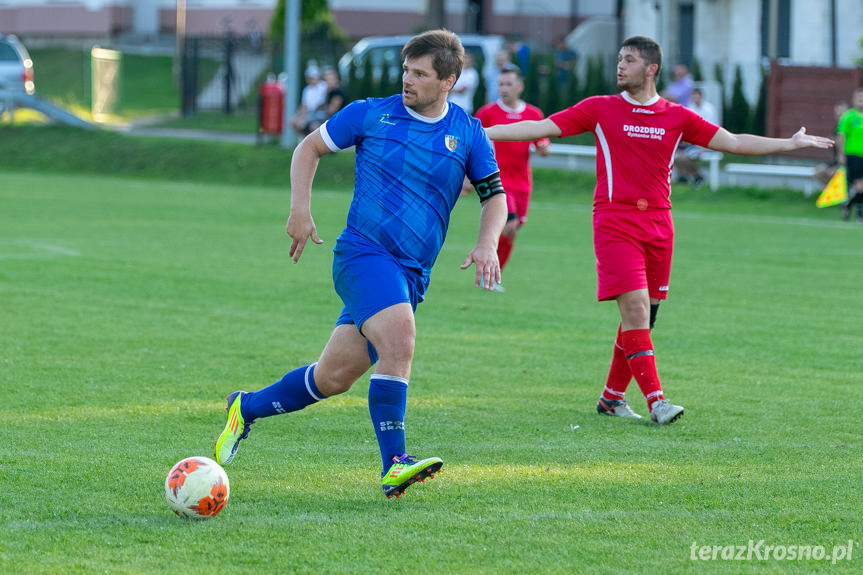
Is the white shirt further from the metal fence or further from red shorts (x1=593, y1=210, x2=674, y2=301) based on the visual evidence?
red shorts (x1=593, y1=210, x2=674, y2=301)

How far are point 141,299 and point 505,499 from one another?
22.6ft

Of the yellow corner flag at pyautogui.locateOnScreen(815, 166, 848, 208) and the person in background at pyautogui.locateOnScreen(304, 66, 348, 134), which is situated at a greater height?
the person in background at pyautogui.locateOnScreen(304, 66, 348, 134)

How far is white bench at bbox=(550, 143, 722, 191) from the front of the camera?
25.4 meters

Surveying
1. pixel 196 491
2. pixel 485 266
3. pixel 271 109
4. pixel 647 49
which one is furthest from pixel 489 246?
pixel 271 109

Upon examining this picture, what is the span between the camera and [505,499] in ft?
17.8

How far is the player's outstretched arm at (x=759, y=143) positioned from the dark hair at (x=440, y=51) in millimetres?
2234

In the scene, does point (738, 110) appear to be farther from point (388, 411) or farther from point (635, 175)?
point (388, 411)

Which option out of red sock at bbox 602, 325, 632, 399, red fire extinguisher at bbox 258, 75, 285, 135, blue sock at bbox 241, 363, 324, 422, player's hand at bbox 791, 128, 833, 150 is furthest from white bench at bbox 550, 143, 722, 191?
blue sock at bbox 241, 363, 324, 422

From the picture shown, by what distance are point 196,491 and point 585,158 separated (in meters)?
24.5

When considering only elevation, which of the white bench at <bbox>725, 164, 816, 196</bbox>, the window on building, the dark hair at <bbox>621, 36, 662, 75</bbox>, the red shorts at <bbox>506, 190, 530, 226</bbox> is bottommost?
the red shorts at <bbox>506, 190, 530, 226</bbox>

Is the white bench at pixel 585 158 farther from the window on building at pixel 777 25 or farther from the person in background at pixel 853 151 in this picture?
the window on building at pixel 777 25

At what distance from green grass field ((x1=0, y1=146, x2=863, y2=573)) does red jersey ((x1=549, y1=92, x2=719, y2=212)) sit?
133 centimetres

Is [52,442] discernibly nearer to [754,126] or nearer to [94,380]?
[94,380]


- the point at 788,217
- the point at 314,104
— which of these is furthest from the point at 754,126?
the point at 314,104
